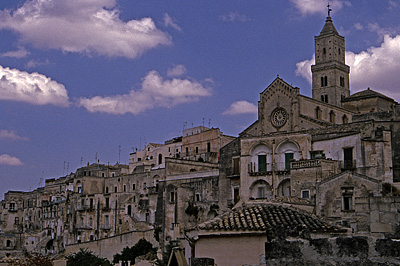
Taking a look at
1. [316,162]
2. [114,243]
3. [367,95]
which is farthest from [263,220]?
[367,95]

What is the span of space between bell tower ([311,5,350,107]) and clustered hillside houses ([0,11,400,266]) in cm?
17

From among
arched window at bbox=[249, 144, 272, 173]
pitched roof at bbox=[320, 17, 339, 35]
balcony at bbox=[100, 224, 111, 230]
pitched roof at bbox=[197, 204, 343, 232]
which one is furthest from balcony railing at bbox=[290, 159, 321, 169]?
pitched roof at bbox=[320, 17, 339, 35]

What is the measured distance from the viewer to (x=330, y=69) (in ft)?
248

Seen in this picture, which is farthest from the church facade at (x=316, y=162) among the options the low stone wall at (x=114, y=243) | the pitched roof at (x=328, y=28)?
the pitched roof at (x=328, y=28)

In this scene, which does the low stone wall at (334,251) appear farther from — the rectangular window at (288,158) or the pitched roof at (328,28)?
the pitched roof at (328,28)

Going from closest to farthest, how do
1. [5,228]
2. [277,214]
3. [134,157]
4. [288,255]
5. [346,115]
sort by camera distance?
[288,255] → [277,214] → [346,115] → [134,157] → [5,228]

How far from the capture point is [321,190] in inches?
1291

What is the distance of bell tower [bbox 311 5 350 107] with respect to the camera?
2955 inches

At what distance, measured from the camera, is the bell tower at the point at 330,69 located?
75062 mm

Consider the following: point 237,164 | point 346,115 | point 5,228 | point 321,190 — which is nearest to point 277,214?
point 321,190

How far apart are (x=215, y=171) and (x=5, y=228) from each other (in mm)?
62289

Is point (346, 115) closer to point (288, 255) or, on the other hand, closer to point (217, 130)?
point (217, 130)

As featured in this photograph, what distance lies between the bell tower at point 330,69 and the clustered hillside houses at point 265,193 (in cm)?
17

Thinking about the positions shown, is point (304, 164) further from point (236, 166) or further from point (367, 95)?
point (367, 95)
